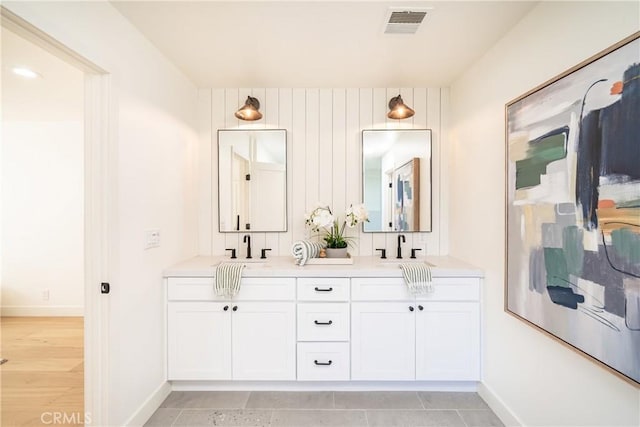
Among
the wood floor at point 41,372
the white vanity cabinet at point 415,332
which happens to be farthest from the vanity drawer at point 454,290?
the wood floor at point 41,372

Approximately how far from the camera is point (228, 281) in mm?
1970

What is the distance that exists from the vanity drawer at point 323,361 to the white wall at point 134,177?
1.02 metres

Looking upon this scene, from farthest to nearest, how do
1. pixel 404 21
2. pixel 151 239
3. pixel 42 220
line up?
pixel 42 220
pixel 151 239
pixel 404 21

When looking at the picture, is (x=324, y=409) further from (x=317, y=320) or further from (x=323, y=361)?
(x=317, y=320)

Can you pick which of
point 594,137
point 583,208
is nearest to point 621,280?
point 583,208

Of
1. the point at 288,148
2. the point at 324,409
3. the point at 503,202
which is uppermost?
the point at 288,148

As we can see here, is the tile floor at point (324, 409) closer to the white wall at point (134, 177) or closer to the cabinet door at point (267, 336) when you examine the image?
the cabinet door at point (267, 336)

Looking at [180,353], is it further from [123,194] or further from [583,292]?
[583,292]

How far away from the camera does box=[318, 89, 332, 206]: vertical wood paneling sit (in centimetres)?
257

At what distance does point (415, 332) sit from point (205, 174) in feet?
7.28

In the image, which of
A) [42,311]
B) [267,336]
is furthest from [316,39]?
[42,311]

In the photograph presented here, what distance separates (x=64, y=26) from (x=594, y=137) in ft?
7.70

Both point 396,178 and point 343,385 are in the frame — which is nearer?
point 343,385

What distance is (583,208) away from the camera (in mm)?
1180
